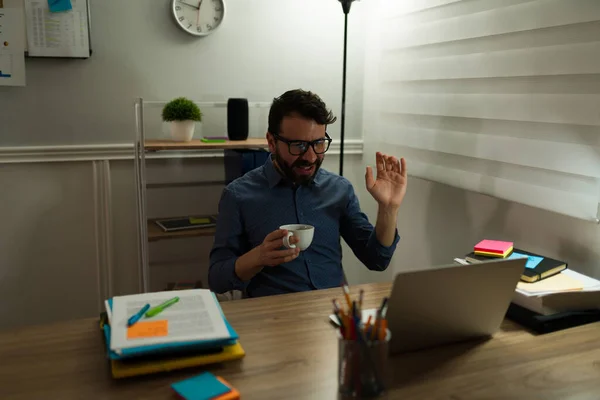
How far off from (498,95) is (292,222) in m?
0.82

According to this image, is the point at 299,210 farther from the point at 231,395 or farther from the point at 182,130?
the point at 231,395

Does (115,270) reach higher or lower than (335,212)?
lower

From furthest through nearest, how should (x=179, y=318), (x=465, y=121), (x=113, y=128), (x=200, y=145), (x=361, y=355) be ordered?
(x=113, y=128) < (x=200, y=145) < (x=465, y=121) < (x=179, y=318) < (x=361, y=355)

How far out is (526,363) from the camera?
111 centimetres

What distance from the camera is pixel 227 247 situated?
69.7 inches

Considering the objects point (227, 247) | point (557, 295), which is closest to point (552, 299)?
point (557, 295)

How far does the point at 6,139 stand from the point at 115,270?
2.45 feet

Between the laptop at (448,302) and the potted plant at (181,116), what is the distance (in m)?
1.58

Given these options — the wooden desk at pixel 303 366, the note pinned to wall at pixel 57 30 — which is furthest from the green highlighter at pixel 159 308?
the note pinned to wall at pixel 57 30

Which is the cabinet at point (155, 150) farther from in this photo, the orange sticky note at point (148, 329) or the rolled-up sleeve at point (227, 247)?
the orange sticky note at point (148, 329)

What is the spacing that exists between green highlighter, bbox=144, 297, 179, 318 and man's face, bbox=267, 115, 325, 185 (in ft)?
2.28

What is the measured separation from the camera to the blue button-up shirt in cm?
177

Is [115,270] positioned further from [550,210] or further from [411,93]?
[550,210]

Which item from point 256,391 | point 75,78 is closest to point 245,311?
Answer: point 256,391
